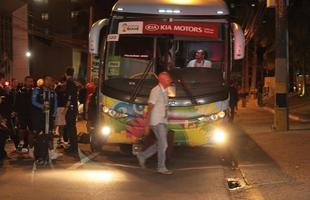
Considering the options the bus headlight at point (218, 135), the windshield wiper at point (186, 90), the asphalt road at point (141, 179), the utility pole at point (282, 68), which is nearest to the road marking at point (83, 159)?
the asphalt road at point (141, 179)

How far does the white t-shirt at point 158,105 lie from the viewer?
1002cm

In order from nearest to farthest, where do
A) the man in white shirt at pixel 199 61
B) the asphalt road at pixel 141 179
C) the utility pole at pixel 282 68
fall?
1. the asphalt road at pixel 141 179
2. the man in white shirt at pixel 199 61
3. the utility pole at pixel 282 68

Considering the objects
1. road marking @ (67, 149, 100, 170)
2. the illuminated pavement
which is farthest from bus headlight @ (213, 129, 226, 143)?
road marking @ (67, 149, 100, 170)

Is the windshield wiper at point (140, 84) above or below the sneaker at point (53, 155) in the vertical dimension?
above

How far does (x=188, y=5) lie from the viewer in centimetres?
1170

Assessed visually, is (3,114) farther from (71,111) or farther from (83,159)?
(83,159)

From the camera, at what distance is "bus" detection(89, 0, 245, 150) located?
36.7ft

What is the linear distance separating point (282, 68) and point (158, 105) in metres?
7.34

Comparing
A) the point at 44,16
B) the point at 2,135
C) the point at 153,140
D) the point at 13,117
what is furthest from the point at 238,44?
the point at 44,16

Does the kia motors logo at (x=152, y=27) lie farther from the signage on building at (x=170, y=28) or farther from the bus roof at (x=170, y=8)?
the bus roof at (x=170, y=8)

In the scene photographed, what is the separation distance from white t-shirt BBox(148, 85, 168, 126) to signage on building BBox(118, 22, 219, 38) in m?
1.74

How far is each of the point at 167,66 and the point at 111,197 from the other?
3.94 metres

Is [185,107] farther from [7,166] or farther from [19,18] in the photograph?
[19,18]

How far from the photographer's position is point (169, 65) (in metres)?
11.5
